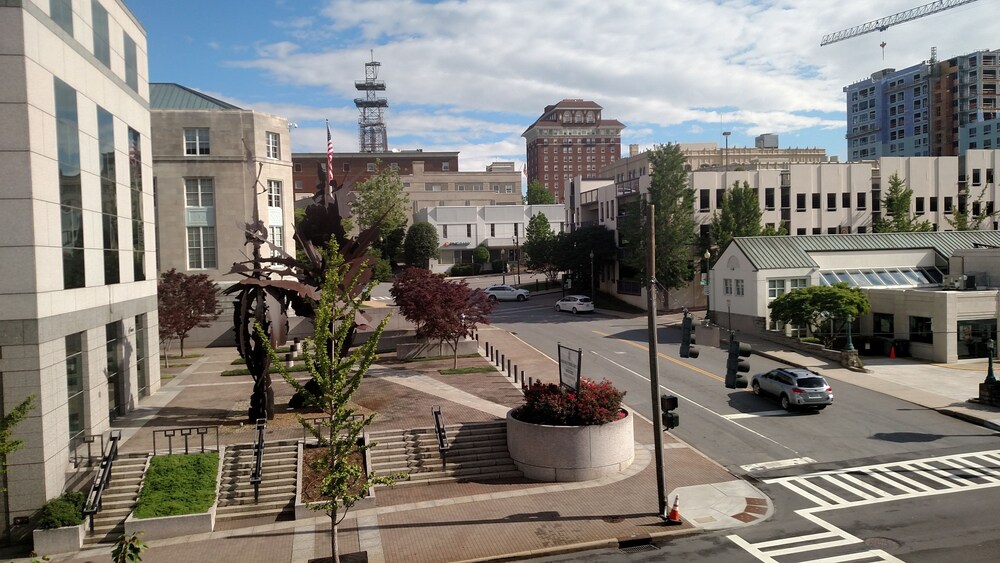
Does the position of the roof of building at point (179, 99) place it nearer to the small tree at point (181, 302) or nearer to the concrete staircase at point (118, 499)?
the small tree at point (181, 302)

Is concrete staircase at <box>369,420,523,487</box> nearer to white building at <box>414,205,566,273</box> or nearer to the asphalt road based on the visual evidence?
the asphalt road

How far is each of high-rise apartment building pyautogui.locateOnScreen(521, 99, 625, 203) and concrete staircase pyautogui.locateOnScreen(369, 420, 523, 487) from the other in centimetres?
15866

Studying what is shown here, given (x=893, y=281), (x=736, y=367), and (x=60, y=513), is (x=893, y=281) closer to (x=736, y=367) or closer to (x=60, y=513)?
(x=736, y=367)

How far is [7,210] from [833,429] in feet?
89.4

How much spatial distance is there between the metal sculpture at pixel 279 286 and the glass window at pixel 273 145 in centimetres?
2374

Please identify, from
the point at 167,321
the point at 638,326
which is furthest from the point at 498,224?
the point at 167,321

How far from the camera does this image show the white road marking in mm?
22062

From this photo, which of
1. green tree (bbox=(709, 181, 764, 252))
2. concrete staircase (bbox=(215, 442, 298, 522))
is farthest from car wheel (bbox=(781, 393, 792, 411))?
green tree (bbox=(709, 181, 764, 252))

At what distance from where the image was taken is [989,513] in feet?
57.8

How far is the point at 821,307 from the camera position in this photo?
39.9 meters

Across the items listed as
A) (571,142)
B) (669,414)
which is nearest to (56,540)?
(669,414)

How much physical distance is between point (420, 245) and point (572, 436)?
6662cm

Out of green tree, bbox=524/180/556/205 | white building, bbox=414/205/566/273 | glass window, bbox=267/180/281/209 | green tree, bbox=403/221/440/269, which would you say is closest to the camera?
glass window, bbox=267/180/281/209

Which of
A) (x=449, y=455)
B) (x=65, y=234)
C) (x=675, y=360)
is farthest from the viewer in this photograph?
(x=675, y=360)
